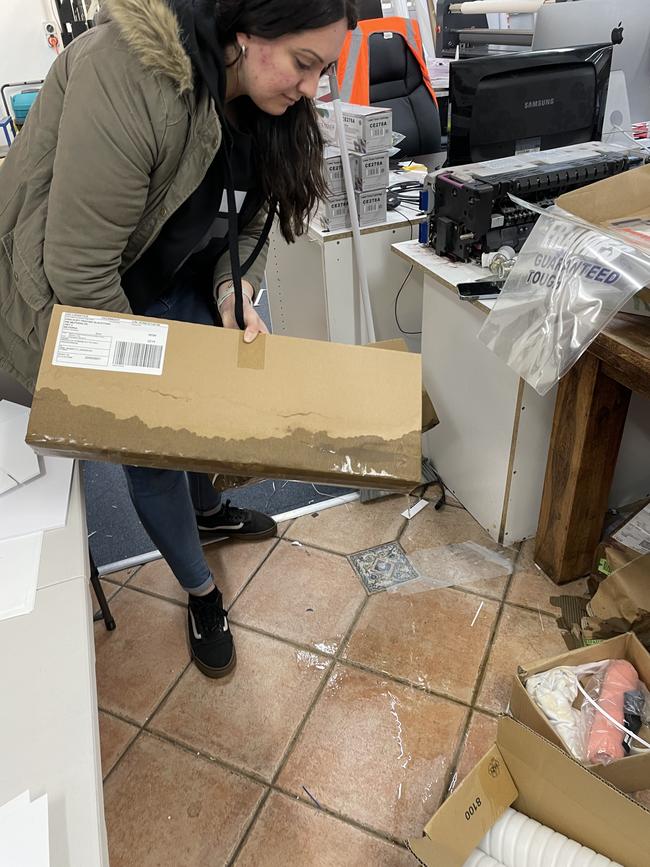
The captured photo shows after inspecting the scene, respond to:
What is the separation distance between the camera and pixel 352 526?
1.81 metres

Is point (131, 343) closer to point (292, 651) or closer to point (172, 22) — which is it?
point (172, 22)

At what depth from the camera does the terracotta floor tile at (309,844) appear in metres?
1.08

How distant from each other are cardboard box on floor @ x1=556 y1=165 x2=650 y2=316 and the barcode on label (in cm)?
87

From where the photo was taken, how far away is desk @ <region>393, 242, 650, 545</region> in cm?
150

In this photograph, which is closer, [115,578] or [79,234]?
[79,234]

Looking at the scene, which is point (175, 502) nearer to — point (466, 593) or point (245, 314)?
point (245, 314)

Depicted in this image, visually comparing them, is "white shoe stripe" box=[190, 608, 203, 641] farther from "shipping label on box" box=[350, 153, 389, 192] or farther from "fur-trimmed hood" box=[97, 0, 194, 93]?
"shipping label on box" box=[350, 153, 389, 192]

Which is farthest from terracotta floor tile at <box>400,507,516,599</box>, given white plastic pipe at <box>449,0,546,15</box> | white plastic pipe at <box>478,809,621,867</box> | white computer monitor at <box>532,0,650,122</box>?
white plastic pipe at <box>449,0,546,15</box>

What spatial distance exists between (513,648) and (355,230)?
1207 mm

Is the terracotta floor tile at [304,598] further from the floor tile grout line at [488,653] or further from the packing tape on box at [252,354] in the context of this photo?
the packing tape on box at [252,354]

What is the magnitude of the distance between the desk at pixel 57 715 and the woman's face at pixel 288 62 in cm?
74

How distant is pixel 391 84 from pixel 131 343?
258 centimetres

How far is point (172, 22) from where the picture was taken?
79 cm

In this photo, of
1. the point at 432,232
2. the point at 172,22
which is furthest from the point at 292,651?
the point at 172,22
